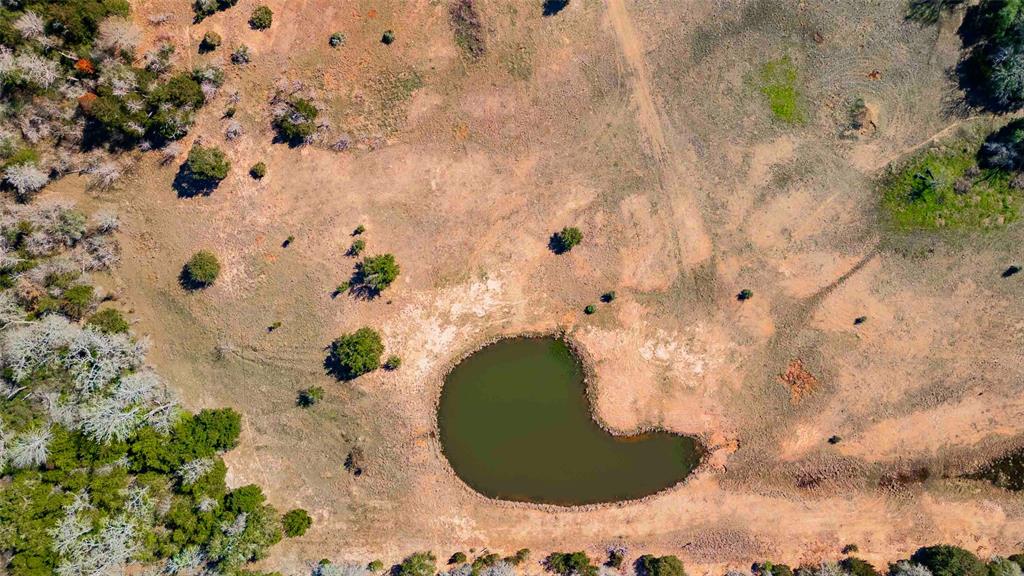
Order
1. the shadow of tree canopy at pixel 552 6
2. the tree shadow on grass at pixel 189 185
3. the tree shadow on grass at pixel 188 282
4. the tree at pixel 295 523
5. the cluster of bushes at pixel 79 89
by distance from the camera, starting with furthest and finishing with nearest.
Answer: the tree shadow on grass at pixel 188 282 → the tree shadow on grass at pixel 189 185 → the shadow of tree canopy at pixel 552 6 → the tree at pixel 295 523 → the cluster of bushes at pixel 79 89

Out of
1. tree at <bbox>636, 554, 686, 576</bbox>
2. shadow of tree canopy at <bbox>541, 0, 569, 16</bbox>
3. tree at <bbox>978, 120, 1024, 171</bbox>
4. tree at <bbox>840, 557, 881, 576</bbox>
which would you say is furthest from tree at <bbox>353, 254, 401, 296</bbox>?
tree at <bbox>978, 120, 1024, 171</bbox>

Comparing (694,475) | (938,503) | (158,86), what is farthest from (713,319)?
(158,86)

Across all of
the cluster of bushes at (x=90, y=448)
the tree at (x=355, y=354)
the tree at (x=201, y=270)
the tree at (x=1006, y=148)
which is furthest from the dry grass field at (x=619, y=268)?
the cluster of bushes at (x=90, y=448)

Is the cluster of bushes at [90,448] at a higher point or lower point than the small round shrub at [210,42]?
lower

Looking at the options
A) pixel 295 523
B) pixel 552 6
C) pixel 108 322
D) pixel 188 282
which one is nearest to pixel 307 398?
pixel 295 523

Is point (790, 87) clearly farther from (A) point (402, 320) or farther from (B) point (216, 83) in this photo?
(B) point (216, 83)

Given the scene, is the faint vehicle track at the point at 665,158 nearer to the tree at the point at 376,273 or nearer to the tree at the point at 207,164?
the tree at the point at 376,273

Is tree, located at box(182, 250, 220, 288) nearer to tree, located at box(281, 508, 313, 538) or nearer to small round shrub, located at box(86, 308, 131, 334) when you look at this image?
small round shrub, located at box(86, 308, 131, 334)

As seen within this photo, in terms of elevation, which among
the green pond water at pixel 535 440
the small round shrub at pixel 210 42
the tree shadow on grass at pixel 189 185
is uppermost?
the small round shrub at pixel 210 42
